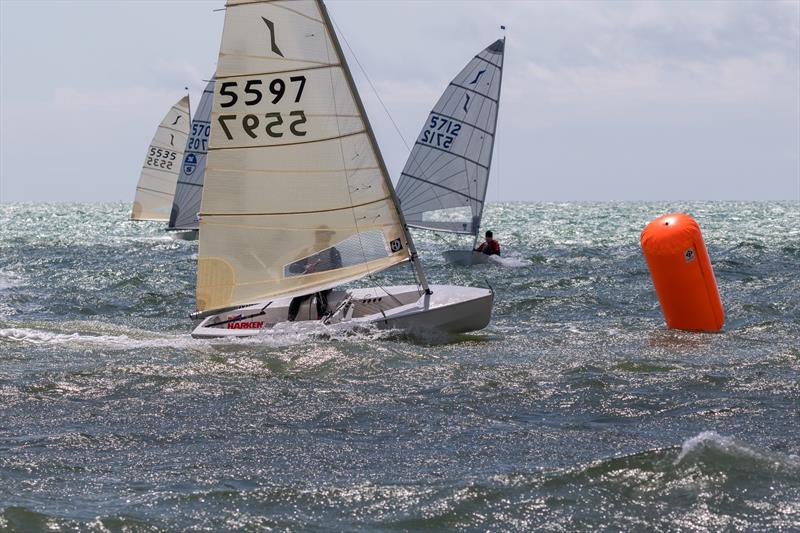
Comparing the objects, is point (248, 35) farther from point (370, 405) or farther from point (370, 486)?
point (370, 486)

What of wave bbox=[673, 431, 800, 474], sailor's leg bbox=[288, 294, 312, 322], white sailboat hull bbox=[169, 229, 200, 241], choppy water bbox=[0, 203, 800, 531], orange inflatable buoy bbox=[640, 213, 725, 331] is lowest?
white sailboat hull bbox=[169, 229, 200, 241]

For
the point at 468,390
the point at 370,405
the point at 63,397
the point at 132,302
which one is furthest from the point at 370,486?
the point at 132,302

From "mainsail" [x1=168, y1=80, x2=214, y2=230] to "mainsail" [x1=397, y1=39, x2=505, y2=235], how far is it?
6.78m

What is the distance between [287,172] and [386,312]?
218 centimetres

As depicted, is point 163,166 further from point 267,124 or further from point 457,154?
point 267,124

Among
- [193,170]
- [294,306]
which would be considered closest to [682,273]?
[294,306]

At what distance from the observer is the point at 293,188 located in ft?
47.8

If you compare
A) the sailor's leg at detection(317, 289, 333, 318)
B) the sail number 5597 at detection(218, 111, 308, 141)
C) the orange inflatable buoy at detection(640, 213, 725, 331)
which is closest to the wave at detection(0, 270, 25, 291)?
the sailor's leg at detection(317, 289, 333, 318)

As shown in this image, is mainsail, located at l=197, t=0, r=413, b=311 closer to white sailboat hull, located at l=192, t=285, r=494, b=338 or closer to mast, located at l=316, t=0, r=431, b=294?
mast, located at l=316, t=0, r=431, b=294

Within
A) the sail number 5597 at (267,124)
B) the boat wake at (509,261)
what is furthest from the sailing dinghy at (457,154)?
the sail number 5597 at (267,124)

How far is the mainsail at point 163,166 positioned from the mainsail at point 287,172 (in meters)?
25.0

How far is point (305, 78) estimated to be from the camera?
14.3 meters

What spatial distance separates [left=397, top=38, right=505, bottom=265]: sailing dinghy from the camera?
27.1 meters

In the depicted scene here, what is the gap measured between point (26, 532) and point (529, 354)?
754 cm
